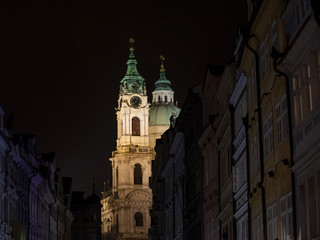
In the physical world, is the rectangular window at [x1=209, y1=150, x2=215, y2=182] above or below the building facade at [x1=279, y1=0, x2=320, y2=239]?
above

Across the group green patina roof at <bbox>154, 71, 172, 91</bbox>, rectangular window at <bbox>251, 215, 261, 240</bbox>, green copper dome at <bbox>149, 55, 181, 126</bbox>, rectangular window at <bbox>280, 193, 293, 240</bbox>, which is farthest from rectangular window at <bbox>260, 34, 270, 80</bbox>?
green patina roof at <bbox>154, 71, 172, 91</bbox>

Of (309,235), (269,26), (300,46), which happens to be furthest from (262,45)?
(309,235)

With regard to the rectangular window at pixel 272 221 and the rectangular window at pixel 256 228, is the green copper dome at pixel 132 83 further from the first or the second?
the rectangular window at pixel 272 221

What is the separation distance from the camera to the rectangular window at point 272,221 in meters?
25.0

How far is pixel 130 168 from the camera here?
572ft

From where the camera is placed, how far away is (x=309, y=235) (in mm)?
20406

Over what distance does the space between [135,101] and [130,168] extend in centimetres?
1470

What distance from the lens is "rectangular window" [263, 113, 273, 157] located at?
25.8m

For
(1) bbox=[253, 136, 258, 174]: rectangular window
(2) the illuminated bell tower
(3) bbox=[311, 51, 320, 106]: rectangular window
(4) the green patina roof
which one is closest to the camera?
(3) bbox=[311, 51, 320, 106]: rectangular window

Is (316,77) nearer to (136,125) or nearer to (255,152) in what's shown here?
(255,152)

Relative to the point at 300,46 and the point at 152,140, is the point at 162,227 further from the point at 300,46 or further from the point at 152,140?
the point at 152,140

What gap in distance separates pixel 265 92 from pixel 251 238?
613 cm

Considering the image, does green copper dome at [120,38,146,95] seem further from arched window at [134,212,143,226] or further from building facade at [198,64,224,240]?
building facade at [198,64,224,240]

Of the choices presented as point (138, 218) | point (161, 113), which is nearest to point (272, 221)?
point (138, 218)
